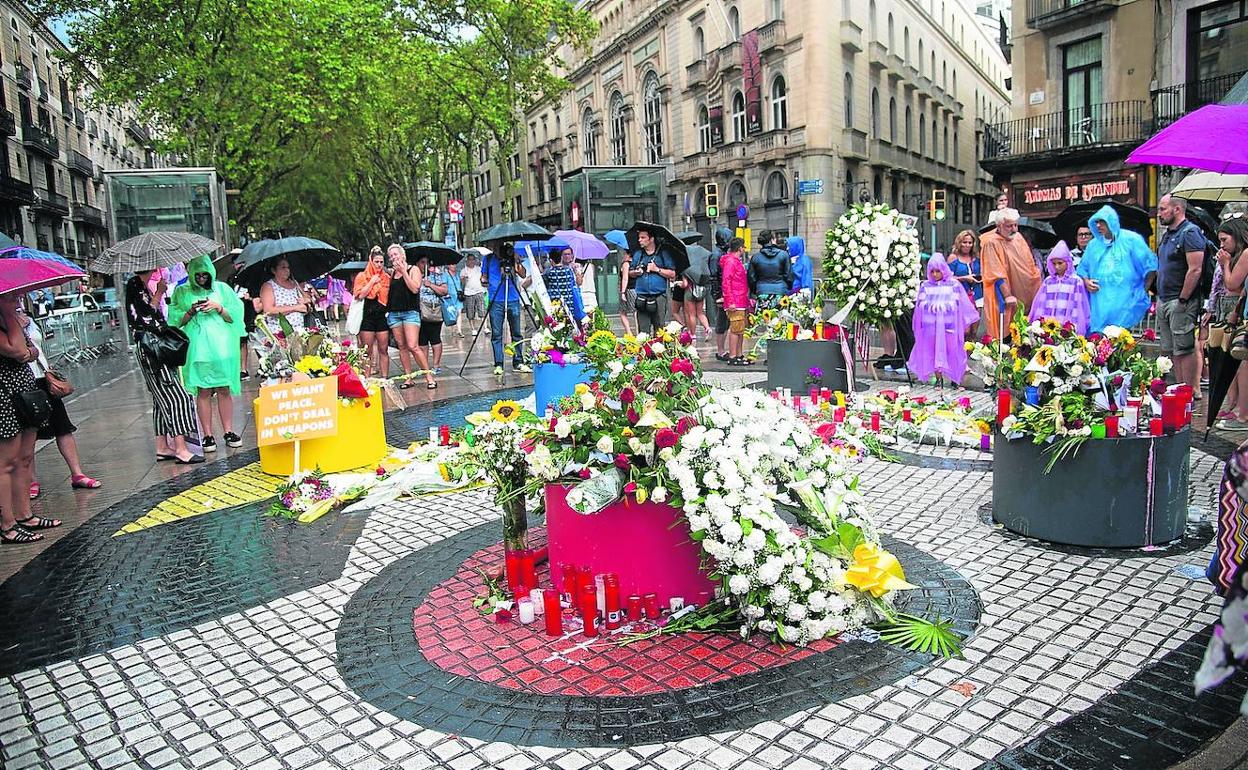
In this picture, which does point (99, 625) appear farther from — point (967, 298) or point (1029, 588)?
point (967, 298)

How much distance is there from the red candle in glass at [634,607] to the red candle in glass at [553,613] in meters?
0.32

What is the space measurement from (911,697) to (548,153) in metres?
57.2

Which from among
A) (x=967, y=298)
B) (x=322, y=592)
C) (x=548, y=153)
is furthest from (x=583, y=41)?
(x=322, y=592)

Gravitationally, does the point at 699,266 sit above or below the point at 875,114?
below

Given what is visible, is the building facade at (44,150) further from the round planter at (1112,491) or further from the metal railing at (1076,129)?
the round planter at (1112,491)

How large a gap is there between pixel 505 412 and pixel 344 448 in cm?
336

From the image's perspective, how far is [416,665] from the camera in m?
3.75

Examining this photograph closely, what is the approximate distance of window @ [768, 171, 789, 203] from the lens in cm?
3497

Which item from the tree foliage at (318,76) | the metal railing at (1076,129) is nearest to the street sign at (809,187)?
the metal railing at (1076,129)

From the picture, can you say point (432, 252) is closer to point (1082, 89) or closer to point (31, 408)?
point (31, 408)

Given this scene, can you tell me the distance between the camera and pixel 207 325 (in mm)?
7871

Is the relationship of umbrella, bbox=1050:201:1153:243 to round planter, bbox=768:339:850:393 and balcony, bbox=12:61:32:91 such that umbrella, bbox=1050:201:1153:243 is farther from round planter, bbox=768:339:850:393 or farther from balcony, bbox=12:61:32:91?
balcony, bbox=12:61:32:91

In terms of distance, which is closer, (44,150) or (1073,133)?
(1073,133)

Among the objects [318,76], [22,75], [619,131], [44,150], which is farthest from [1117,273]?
[44,150]
